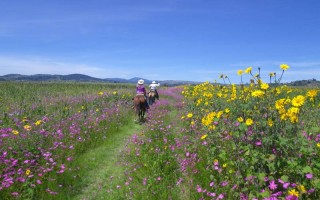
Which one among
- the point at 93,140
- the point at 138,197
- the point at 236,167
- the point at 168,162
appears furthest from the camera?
the point at 93,140

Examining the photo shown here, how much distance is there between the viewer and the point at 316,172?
14.3 ft

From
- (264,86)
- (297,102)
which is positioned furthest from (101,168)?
(297,102)

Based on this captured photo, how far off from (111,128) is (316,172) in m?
9.90

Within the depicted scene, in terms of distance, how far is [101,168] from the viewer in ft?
28.2

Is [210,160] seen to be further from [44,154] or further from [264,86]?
[44,154]

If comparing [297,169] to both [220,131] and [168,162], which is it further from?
[168,162]

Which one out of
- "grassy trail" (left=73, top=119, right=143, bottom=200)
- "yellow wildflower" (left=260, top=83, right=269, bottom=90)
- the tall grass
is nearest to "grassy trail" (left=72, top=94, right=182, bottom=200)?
"grassy trail" (left=73, top=119, right=143, bottom=200)

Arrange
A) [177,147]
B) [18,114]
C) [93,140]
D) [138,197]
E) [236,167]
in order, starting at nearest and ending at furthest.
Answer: [236,167] < [138,197] < [177,147] < [93,140] < [18,114]

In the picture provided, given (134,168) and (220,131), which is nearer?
(220,131)

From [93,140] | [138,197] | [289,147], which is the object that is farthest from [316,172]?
[93,140]

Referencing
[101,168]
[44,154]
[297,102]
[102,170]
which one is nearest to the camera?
[297,102]

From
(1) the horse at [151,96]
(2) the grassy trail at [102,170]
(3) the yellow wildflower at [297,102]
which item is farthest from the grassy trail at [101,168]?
(1) the horse at [151,96]

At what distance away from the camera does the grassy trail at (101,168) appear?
693cm

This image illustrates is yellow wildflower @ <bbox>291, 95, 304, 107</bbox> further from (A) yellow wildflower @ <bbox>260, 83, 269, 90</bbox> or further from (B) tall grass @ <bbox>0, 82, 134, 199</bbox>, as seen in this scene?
(B) tall grass @ <bbox>0, 82, 134, 199</bbox>
